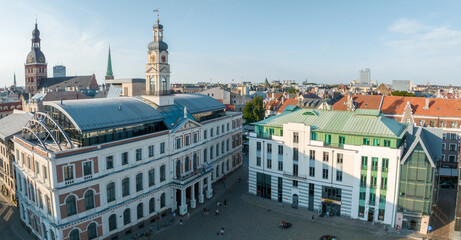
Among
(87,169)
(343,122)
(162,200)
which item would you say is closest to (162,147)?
(162,200)

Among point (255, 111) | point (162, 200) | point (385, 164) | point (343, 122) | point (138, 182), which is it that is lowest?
point (162, 200)

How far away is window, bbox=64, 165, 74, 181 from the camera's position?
128 ft

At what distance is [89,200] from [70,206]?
2.47 metres

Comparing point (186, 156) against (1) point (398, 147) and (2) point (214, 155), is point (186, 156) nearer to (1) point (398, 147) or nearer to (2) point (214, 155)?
(2) point (214, 155)

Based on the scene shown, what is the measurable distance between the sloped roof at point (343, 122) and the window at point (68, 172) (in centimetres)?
3345

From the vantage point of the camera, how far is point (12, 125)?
55.8 meters

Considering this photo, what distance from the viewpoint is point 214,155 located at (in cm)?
6819

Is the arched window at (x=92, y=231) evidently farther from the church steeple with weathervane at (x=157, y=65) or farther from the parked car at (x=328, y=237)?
the parked car at (x=328, y=237)

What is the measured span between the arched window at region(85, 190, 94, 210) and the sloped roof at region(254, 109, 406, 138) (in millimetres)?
31798

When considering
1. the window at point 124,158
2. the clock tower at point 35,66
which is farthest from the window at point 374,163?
the clock tower at point 35,66

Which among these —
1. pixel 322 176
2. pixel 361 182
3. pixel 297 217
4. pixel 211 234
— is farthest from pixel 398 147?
pixel 211 234

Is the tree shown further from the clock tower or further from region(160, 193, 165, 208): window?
the clock tower

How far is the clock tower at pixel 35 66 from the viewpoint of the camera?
161m

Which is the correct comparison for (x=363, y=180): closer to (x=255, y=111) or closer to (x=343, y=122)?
(x=343, y=122)
